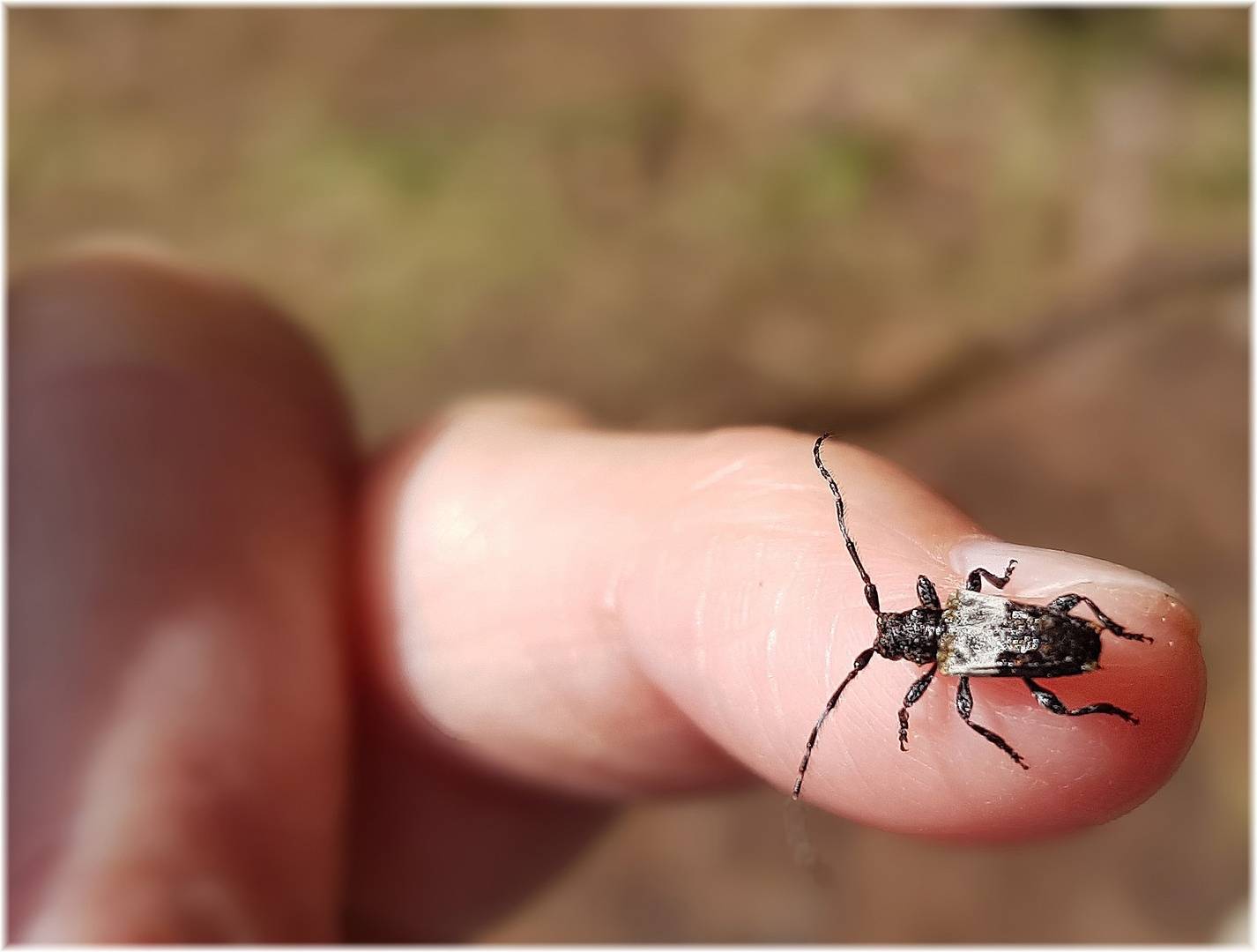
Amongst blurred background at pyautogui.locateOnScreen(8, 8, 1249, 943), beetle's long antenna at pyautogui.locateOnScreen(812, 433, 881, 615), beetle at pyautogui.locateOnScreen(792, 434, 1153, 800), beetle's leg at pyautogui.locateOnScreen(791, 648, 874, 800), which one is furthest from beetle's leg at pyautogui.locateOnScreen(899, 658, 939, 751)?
blurred background at pyautogui.locateOnScreen(8, 8, 1249, 943)

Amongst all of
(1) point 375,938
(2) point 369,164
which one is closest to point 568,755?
(1) point 375,938

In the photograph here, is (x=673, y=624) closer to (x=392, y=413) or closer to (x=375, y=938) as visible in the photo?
(x=375, y=938)

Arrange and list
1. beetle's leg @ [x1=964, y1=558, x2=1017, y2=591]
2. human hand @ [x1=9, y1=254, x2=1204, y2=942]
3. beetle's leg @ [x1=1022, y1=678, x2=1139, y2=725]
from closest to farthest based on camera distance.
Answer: beetle's leg @ [x1=1022, y1=678, x2=1139, y2=725], beetle's leg @ [x1=964, y1=558, x2=1017, y2=591], human hand @ [x1=9, y1=254, x2=1204, y2=942]

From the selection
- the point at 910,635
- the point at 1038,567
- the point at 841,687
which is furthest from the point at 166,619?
the point at 1038,567

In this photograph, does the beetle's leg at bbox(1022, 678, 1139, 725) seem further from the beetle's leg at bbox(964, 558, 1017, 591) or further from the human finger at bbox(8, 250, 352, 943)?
the human finger at bbox(8, 250, 352, 943)

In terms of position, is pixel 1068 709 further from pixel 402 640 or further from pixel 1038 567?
pixel 402 640

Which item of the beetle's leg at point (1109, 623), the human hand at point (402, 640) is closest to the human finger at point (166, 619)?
the human hand at point (402, 640)
